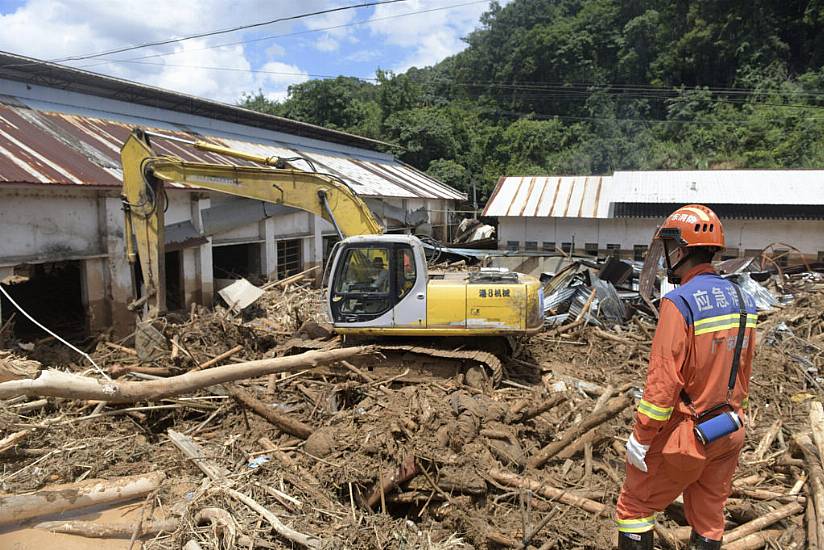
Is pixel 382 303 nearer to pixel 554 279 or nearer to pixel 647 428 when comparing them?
pixel 647 428

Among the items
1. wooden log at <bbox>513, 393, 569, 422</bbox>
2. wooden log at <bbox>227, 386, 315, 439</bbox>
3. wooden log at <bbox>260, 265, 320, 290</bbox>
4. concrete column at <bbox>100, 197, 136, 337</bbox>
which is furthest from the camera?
wooden log at <bbox>260, 265, 320, 290</bbox>

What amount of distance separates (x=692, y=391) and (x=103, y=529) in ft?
14.9

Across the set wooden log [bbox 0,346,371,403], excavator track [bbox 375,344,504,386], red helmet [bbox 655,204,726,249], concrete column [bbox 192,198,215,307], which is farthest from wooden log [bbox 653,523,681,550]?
concrete column [bbox 192,198,215,307]

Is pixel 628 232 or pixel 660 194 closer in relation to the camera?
pixel 660 194

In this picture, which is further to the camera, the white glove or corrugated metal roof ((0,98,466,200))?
corrugated metal roof ((0,98,466,200))

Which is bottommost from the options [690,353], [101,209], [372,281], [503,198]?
[372,281]

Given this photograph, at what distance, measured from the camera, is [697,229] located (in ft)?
10.9

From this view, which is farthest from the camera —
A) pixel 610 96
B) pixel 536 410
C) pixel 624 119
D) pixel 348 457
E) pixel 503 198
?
pixel 610 96

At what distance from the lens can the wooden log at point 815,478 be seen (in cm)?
406

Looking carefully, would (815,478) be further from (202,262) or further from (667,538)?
(202,262)

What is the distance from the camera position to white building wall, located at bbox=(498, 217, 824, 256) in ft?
58.0

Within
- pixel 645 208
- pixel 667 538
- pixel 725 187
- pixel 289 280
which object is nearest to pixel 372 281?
pixel 667 538

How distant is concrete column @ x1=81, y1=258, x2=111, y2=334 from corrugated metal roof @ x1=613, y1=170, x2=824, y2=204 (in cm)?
1630

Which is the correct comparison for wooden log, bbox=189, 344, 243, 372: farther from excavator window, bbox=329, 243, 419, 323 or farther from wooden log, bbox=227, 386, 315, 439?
excavator window, bbox=329, 243, 419, 323
